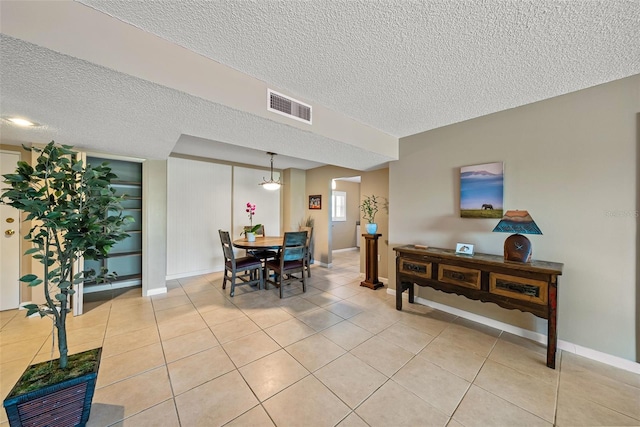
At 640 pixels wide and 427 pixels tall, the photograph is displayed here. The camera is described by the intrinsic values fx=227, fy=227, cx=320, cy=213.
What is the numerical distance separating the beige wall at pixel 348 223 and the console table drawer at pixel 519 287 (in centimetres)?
517

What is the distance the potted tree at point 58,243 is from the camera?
47.3 inches

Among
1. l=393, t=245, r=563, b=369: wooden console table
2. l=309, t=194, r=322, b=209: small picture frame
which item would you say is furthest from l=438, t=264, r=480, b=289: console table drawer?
l=309, t=194, r=322, b=209: small picture frame

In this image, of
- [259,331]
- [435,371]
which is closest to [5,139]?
[259,331]

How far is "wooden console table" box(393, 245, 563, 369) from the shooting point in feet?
6.32

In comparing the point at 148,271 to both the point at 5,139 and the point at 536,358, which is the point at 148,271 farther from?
the point at 536,358

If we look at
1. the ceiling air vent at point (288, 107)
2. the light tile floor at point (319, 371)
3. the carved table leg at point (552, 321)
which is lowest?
the light tile floor at point (319, 371)

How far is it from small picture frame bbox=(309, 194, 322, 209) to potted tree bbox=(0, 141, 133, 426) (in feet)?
14.3

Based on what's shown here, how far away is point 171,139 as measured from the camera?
2.56 m

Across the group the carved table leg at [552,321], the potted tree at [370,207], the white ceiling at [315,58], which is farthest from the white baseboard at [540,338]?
the white ceiling at [315,58]

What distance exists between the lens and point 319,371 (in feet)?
6.07

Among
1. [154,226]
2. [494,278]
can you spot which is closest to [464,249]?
[494,278]

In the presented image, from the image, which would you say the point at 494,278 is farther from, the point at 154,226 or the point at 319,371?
the point at 154,226

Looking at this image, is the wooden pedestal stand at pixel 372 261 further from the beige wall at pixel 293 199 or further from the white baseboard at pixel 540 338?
the beige wall at pixel 293 199

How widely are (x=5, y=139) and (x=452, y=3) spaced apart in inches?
178
